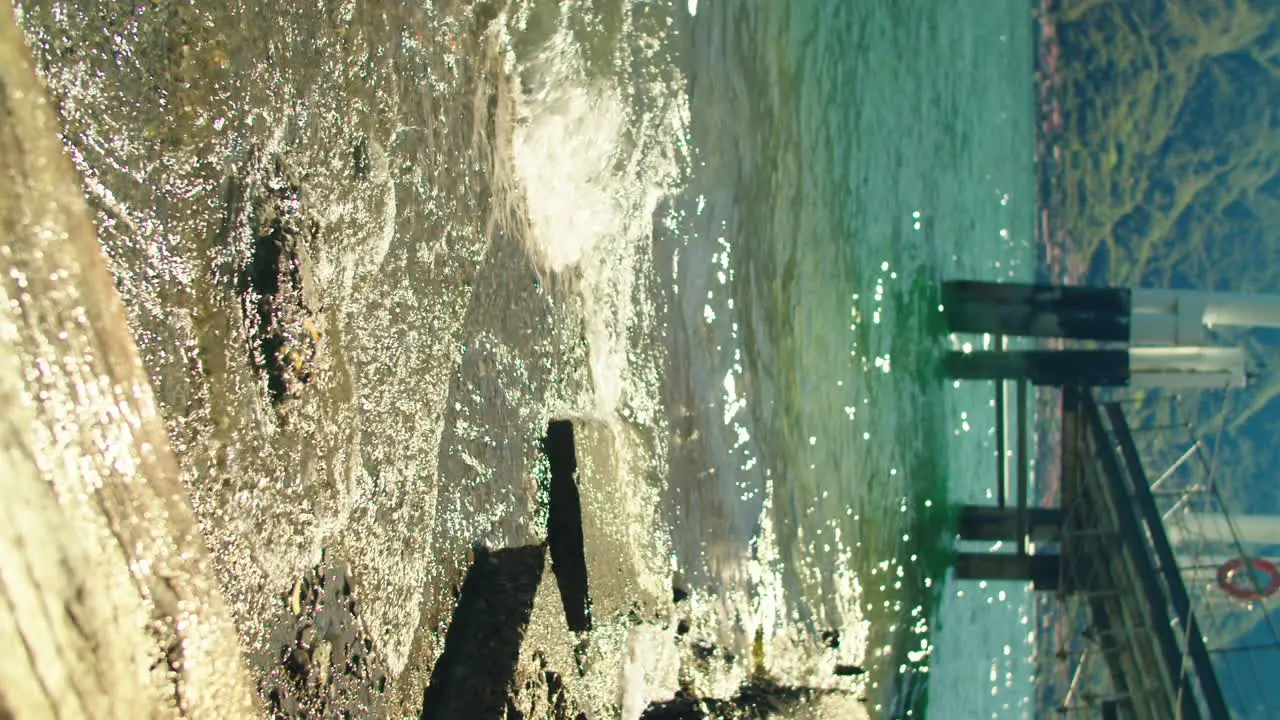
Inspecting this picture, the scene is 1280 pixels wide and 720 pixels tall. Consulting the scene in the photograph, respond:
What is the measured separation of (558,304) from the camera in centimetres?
289

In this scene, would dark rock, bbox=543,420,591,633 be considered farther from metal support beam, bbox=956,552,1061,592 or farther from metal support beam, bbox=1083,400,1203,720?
metal support beam, bbox=956,552,1061,592

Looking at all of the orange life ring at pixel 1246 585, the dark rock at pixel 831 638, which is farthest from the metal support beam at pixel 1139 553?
the orange life ring at pixel 1246 585

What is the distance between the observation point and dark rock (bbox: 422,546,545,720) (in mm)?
2375

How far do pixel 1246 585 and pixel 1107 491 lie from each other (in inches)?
120

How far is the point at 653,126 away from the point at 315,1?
4.65 feet

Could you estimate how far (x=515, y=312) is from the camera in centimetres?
269

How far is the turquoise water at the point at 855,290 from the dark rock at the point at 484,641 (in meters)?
1.25

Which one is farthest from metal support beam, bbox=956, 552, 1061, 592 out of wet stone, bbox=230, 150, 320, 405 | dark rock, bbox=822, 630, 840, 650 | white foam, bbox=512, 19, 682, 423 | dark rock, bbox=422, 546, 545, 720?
wet stone, bbox=230, 150, 320, 405

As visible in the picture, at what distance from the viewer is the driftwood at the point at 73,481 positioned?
1209 millimetres

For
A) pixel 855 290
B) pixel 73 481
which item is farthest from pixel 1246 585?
pixel 73 481

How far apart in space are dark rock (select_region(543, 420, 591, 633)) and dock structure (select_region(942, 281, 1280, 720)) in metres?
2.67

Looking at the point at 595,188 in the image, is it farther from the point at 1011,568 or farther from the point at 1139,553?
the point at 1011,568

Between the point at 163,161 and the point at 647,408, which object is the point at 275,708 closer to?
the point at 163,161

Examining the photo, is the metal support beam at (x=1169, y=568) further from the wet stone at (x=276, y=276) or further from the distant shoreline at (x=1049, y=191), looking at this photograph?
the wet stone at (x=276, y=276)
